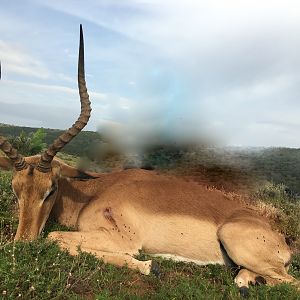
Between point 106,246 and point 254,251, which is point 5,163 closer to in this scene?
point 106,246

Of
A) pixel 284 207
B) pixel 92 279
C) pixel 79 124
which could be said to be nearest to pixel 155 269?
pixel 92 279

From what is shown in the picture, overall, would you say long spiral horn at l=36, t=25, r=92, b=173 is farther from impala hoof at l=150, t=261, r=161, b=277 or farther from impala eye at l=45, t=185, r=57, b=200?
impala hoof at l=150, t=261, r=161, b=277

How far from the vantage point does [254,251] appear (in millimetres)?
7465

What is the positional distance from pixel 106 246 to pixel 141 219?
741 millimetres

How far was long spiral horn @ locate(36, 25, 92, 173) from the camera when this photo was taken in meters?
7.62

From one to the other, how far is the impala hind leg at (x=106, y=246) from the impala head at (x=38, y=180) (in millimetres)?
380

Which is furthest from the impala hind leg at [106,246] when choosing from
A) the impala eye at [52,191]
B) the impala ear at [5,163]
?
the impala ear at [5,163]

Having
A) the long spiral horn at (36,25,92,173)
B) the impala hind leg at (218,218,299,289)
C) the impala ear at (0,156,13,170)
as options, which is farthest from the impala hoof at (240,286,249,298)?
the impala ear at (0,156,13,170)

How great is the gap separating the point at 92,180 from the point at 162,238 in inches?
74.0

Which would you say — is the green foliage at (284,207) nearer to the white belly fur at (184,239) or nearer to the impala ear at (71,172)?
the white belly fur at (184,239)

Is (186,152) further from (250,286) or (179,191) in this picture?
(250,286)

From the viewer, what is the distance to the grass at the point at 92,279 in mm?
5527

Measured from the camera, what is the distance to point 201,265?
26.2 ft

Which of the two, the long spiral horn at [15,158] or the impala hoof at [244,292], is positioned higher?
the long spiral horn at [15,158]
